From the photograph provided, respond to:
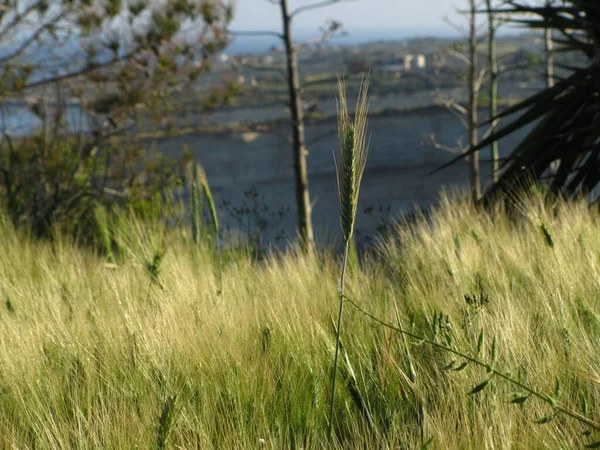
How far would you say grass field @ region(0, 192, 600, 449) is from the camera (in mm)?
2281

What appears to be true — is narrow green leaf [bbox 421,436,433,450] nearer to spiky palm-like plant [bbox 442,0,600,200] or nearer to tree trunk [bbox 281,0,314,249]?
spiky palm-like plant [bbox 442,0,600,200]

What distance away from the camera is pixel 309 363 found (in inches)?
106

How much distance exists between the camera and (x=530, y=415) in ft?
7.38

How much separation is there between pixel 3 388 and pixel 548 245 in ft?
6.98

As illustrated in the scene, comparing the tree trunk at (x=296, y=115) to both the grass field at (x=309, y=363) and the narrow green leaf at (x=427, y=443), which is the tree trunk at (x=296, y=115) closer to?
the grass field at (x=309, y=363)

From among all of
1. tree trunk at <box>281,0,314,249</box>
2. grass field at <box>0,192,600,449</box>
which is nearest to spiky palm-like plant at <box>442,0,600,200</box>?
grass field at <box>0,192,600,449</box>

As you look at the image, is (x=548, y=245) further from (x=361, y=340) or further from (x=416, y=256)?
(x=361, y=340)

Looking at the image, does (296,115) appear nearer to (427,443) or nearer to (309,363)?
(309,363)

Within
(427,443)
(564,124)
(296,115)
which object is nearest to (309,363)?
(427,443)

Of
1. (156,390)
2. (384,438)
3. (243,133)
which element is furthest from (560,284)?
(243,133)

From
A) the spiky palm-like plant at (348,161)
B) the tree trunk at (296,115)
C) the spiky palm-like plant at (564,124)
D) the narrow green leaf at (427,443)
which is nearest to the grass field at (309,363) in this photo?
the narrow green leaf at (427,443)

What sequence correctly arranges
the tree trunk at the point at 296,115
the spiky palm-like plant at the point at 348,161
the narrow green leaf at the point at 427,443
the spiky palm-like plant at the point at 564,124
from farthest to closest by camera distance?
the tree trunk at the point at 296,115
the spiky palm-like plant at the point at 564,124
the spiky palm-like plant at the point at 348,161
the narrow green leaf at the point at 427,443

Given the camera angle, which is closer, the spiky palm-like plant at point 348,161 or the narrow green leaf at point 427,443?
the narrow green leaf at point 427,443

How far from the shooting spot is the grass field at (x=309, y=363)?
2.28 meters
